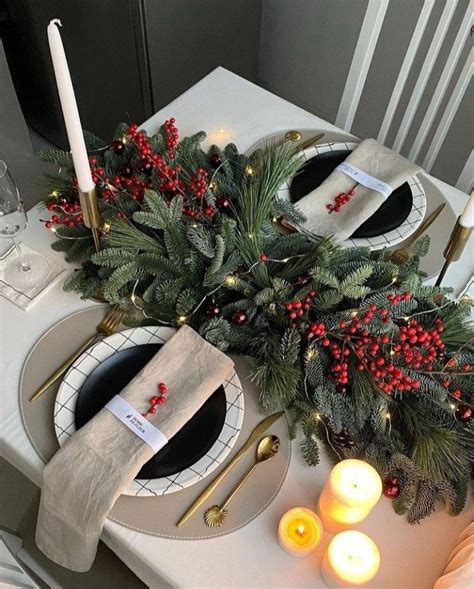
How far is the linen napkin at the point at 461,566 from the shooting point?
2.26 ft

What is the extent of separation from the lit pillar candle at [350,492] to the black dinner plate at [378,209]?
1.42 feet

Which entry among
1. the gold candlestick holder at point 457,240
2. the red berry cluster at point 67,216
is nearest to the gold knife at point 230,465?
the gold candlestick holder at point 457,240

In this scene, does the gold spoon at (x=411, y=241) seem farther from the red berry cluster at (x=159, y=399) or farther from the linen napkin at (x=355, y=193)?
the red berry cluster at (x=159, y=399)

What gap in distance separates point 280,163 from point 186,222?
19cm

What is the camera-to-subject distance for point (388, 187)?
1.09 m

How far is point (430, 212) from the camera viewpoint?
1111mm

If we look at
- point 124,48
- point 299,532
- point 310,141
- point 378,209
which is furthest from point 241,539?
point 124,48

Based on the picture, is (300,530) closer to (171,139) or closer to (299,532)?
(299,532)

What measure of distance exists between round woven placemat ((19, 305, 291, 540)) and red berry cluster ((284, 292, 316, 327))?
0.12m

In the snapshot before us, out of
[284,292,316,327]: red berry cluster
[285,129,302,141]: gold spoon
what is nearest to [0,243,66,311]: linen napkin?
[284,292,316,327]: red berry cluster

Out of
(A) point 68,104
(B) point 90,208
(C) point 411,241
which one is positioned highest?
(A) point 68,104

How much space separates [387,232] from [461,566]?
0.54 metres

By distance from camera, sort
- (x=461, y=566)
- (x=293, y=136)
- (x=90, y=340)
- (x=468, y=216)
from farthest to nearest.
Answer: (x=293, y=136) < (x=90, y=340) < (x=468, y=216) < (x=461, y=566)

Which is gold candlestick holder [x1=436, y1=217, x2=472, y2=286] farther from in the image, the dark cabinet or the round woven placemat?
the dark cabinet
